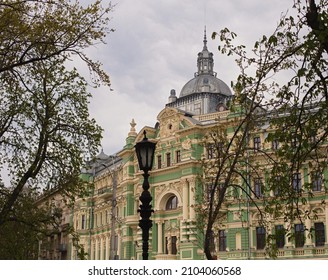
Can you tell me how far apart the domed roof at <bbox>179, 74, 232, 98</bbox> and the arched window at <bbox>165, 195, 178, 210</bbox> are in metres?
21.8

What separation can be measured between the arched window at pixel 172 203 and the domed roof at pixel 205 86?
71.6 feet

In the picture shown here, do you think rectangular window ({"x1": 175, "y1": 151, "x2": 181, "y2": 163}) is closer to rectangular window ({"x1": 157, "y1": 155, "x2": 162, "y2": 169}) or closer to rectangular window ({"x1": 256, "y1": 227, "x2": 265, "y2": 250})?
→ rectangular window ({"x1": 157, "y1": 155, "x2": 162, "y2": 169})

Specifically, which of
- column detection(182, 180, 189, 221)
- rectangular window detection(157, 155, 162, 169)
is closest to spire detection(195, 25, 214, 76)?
rectangular window detection(157, 155, 162, 169)

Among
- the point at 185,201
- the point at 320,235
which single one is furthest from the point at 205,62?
the point at 320,235

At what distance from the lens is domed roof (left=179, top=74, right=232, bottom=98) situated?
71.3 meters

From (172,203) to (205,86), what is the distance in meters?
23.0

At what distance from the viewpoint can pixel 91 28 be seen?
17672 mm

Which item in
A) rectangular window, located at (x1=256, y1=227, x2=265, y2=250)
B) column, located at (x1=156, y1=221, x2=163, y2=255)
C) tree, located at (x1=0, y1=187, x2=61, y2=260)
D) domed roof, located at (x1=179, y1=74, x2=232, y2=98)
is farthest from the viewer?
domed roof, located at (x1=179, y1=74, x2=232, y2=98)

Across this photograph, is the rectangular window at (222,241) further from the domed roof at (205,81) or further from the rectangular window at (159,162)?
the domed roof at (205,81)

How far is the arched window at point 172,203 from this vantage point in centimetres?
5147

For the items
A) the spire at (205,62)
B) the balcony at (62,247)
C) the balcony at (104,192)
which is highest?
the spire at (205,62)

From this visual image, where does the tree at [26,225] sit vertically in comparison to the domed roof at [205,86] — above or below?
below

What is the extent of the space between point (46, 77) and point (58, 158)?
9.19 ft

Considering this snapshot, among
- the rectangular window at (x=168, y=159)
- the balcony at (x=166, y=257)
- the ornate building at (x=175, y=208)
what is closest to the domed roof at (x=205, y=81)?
the ornate building at (x=175, y=208)
